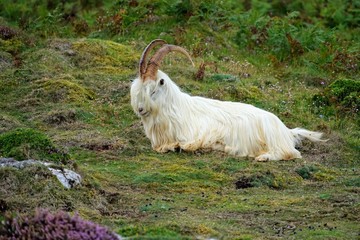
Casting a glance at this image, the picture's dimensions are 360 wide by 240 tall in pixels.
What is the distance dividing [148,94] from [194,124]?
0.96 m

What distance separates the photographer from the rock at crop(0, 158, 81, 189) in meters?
10.4

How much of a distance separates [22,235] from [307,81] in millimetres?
12899

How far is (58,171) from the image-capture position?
10562mm

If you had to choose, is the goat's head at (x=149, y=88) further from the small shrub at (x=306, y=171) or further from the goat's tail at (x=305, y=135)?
the small shrub at (x=306, y=171)

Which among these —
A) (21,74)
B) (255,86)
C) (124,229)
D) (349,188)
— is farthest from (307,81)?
(124,229)

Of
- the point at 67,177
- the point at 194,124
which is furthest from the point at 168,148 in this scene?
the point at 67,177

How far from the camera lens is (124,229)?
8.74 m

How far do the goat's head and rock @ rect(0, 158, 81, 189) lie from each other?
3620 millimetres

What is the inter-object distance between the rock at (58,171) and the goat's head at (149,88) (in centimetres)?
362

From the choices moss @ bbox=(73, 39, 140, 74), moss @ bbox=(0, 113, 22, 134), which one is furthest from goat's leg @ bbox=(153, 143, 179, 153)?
moss @ bbox=(73, 39, 140, 74)

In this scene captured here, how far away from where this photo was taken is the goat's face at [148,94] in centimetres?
1412

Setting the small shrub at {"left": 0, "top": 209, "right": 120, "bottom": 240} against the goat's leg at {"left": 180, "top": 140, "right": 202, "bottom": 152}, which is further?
the goat's leg at {"left": 180, "top": 140, "right": 202, "bottom": 152}

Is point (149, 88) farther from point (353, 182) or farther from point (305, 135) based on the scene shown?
point (353, 182)

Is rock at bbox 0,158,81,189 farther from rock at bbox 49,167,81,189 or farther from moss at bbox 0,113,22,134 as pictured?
moss at bbox 0,113,22,134
